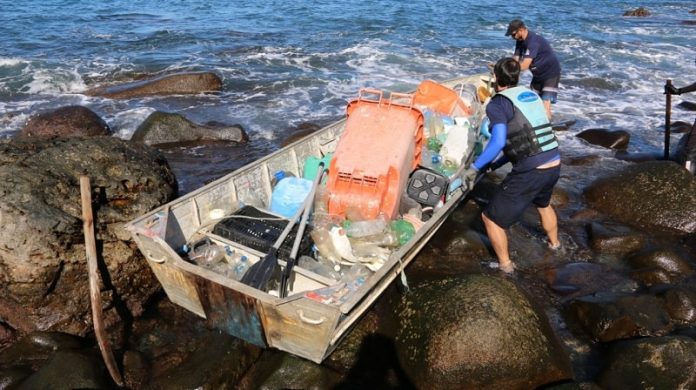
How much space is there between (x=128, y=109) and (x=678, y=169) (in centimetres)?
1228

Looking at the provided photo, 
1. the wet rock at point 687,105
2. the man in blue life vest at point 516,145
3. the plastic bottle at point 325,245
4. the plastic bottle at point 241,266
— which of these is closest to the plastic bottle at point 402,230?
the plastic bottle at point 325,245

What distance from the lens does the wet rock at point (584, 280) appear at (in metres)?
5.70

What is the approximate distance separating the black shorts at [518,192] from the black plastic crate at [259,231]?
2223 millimetres

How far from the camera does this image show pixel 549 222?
631 cm

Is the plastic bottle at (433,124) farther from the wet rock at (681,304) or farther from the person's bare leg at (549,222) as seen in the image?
the wet rock at (681,304)

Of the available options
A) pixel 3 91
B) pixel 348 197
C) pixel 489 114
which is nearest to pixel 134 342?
pixel 348 197

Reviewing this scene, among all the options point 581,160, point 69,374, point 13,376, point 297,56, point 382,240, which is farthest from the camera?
point 297,56

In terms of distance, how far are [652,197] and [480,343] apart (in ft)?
16.2

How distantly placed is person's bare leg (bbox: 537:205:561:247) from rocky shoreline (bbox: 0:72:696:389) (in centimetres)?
30

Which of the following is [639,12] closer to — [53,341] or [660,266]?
[660,266]

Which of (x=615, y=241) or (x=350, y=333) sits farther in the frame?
(x=615, y=241)

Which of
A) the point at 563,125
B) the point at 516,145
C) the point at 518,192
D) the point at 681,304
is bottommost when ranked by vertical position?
the point at 563,125

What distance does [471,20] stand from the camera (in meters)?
25.7

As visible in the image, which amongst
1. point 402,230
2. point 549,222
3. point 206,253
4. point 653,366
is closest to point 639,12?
point 549,222
